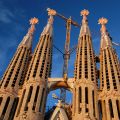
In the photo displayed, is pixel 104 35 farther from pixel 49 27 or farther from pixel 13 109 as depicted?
pixel 13 109

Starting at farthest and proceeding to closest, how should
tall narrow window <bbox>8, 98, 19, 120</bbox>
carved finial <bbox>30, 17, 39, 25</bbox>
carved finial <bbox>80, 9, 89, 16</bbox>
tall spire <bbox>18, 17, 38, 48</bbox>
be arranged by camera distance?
carved finial <bbox>80, 9, 89, 16</bbox> < carved finial <bbox>30, 17, 39, 25</bbox> < tall spire <bbox>18, 17, 38, 48</bbox> < tall narrow window <bbox>8, 98, 19, 120</bbox>

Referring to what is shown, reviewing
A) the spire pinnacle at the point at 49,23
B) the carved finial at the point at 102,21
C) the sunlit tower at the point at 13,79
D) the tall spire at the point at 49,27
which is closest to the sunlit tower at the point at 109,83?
the carved finial at the point at 102,21

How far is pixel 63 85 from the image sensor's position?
42281mm

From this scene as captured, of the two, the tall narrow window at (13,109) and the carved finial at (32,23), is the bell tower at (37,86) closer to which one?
the tall narrow window at (13,109)

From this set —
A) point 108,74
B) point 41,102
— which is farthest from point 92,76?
point 41,102

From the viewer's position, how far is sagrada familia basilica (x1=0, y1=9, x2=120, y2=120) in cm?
3538

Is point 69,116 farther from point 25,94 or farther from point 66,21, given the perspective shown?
point 66,21

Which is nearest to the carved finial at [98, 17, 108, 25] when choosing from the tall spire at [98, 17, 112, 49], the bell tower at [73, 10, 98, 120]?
the tall spire at [98, 17, 112, 49]

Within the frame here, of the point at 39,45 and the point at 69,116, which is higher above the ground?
the point at 39,45

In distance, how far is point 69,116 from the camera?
1486 inches

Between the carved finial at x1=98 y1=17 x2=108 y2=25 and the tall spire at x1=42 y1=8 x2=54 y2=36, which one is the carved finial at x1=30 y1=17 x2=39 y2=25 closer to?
the tall spire at x1=42 y1=8 x2=54 y2=36

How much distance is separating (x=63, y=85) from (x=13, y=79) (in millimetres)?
7168

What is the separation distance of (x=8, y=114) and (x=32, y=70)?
26.2ft

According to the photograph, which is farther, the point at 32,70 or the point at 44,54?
the point at 44,54
